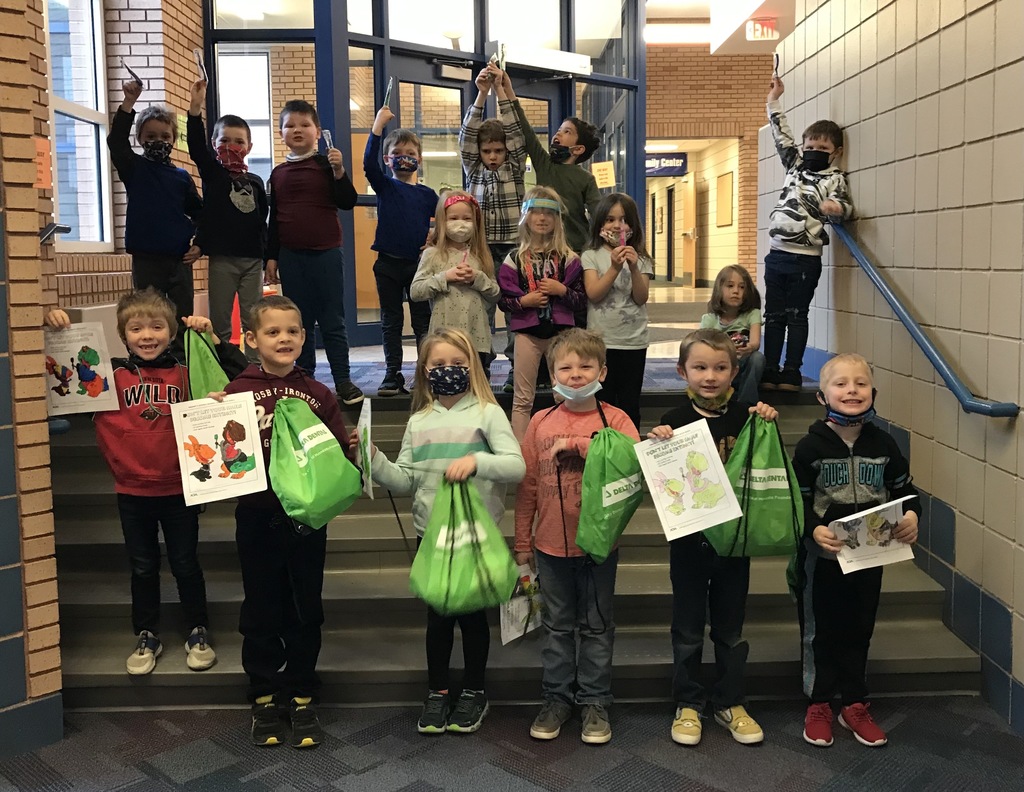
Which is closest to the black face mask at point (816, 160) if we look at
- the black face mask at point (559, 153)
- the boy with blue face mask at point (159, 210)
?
the black face mask at point (559, 153)

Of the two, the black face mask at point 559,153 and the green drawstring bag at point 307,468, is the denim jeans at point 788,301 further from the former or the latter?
the green drawstring bag at point 307,468

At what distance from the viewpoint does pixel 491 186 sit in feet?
14.1

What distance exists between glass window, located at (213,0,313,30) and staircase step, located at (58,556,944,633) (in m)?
5.01

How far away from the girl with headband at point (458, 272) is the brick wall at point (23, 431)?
60.3 inches

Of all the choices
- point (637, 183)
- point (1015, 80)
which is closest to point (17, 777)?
point (1015, 80)

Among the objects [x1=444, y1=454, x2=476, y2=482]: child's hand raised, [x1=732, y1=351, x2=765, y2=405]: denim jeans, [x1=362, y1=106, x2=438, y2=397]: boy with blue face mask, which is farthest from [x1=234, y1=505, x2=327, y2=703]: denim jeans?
[x1=732, y1=351, x2=765, y2=405]: denim jeans

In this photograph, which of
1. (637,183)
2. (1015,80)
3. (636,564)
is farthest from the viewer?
(637,183)

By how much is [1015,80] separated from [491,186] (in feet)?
7.42

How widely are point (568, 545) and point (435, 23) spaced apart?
20.2 ft

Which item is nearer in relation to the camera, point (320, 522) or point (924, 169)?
point (320, 522)

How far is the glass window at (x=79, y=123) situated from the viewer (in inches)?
205

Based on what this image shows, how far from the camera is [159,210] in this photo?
13.4 ft

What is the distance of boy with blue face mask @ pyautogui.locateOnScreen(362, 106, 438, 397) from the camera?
4.24 m

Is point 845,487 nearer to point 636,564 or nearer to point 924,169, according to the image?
point 636,564
